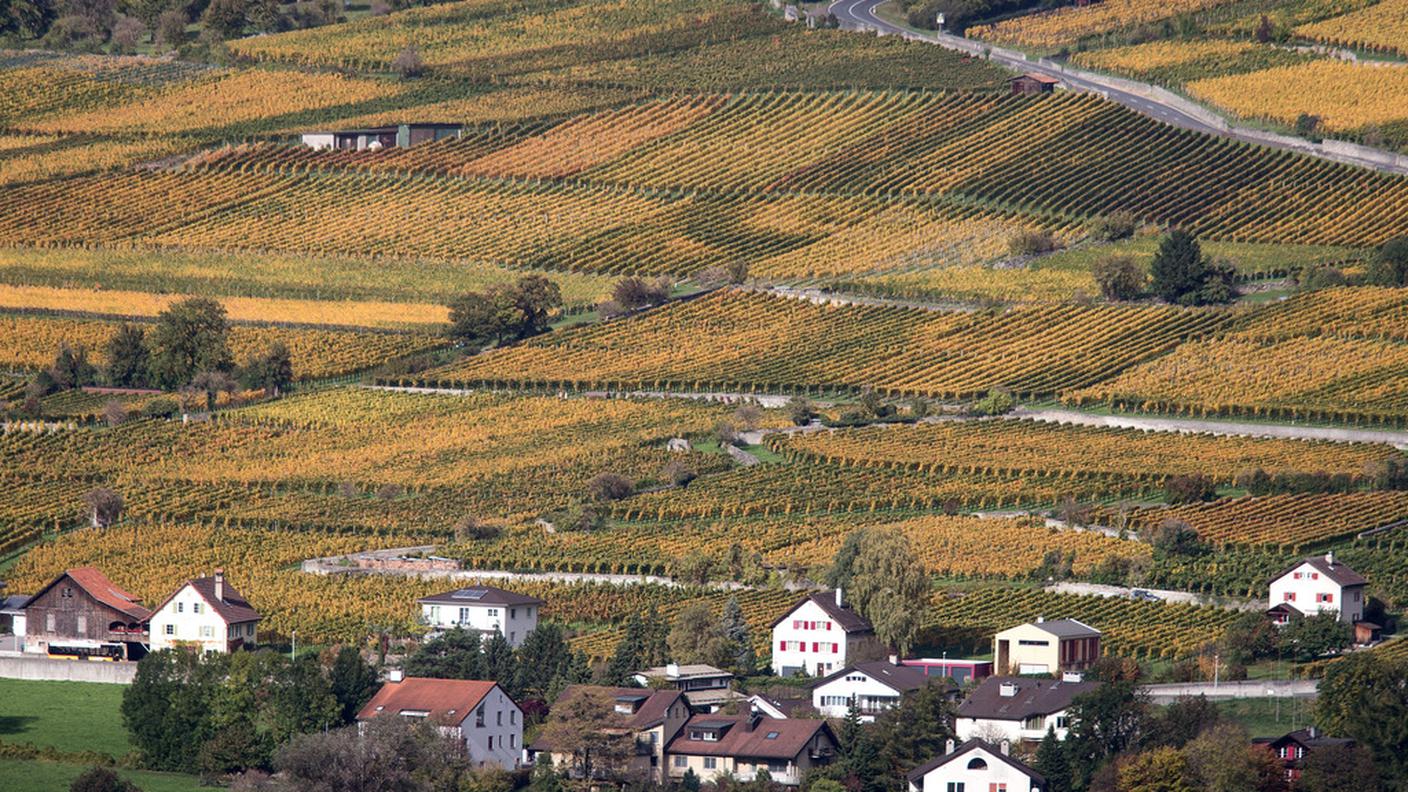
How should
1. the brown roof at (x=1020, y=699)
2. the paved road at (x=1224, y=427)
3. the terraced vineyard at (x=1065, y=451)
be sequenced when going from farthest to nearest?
the paved road at (x=1224, y=427) < the terraced vineyard at (x=1065, y=451) < the brown roof at (x=1020, y=699)

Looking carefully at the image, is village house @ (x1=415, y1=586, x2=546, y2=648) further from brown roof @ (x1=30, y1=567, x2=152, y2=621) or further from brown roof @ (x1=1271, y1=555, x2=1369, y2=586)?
brown roof @ (x1=1271, y1=555, x2=1369, y2=586)

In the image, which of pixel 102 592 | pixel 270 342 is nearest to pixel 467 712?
pixel 102 592

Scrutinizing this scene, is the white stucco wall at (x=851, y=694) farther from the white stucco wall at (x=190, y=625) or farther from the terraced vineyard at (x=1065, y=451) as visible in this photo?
the terraced vineyard at (x=1065, y=451)

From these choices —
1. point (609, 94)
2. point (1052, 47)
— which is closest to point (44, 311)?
point (609, 94)

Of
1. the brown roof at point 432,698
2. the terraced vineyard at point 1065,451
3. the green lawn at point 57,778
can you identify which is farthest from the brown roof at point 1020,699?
the terraced vineyard at point 1065,451

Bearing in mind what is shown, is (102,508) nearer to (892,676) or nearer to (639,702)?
(639,702)

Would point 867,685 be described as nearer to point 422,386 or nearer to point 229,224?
point 422,386

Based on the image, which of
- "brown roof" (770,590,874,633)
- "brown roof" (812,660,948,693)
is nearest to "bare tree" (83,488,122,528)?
"brown roof" (770,590,874,633)
